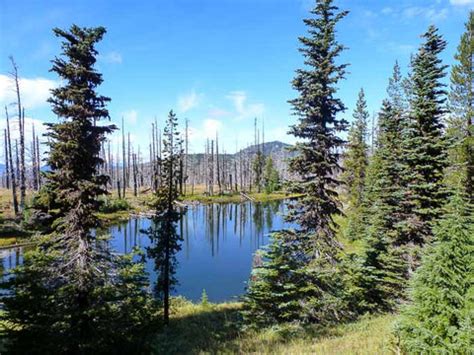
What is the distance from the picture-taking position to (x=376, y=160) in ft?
111

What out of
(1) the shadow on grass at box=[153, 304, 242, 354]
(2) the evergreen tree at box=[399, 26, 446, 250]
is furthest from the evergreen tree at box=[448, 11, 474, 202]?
(1) the shadow on grass at box=[153, 304, 242, 354]

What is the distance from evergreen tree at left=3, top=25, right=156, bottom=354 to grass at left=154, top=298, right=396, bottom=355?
234 centimetres

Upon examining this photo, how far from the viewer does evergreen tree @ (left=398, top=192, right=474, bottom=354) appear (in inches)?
277

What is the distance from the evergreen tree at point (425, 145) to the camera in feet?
56.1

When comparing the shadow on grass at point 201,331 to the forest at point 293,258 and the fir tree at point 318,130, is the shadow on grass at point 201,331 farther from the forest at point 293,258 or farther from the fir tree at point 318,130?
the fir tree at point 318,130

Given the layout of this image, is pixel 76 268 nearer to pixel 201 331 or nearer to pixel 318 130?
pixel 201 331

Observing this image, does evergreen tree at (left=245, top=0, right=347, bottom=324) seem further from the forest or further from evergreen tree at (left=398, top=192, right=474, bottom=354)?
evergreen tree at (left=398, top=192, right=474, bottom=354)

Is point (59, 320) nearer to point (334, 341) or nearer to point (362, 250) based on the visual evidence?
point (334, 341)

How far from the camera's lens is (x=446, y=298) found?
7.50 metres

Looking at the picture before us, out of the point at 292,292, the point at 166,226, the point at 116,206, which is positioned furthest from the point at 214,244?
the point at 292,292

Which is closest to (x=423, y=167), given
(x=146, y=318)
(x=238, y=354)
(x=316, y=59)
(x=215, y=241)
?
(x=316, y=59)

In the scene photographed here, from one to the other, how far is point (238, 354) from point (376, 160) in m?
29.2

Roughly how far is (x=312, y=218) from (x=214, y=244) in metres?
26.2

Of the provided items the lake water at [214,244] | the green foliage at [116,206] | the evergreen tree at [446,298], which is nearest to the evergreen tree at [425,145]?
the lake water at [214,244]
